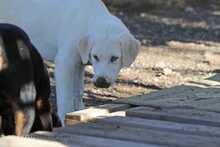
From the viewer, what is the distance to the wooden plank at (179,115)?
461cm

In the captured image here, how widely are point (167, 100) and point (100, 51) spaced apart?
5.03ft

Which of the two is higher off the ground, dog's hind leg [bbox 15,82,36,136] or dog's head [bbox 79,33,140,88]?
dog's head [bbox 79,33,140,88]

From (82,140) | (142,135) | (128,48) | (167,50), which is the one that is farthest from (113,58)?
(167,50)

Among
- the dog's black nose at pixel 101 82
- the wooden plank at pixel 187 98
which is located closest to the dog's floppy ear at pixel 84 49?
the dog's black nose at pixel 101 82

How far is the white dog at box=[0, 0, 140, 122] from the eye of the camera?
6.73m

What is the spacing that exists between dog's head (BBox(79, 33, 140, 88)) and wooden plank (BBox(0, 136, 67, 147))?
2750mm

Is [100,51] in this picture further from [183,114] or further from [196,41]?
[196,41]

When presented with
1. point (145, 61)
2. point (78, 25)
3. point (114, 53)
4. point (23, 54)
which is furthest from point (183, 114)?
point (145, 61)

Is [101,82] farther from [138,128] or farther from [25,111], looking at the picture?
[25,111]

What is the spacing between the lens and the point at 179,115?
4738mm

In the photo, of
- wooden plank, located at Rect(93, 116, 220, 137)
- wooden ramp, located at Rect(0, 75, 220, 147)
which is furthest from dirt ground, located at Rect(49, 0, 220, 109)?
wooden plank, located at Rect(93, 116, 220, 137)

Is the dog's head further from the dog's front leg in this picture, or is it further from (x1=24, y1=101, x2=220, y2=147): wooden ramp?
(x1=24, y1=101, x2=220, y2=147): wooden ramp

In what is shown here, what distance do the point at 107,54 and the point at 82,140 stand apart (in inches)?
108

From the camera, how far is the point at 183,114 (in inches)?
189
